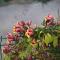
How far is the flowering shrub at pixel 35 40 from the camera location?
2.02 metres

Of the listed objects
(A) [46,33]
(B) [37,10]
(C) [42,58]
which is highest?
(B) [37,10]

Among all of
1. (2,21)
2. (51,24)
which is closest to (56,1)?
(2,21)

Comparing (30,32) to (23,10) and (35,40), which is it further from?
(23,10)

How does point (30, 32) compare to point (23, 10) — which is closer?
point (30, 32)

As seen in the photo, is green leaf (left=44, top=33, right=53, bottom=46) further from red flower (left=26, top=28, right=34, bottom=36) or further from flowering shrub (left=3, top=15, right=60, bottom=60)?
red flower (left=26, top=28, right=34, bottom=36)

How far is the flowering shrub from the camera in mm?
2020

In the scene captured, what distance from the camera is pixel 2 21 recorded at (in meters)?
3.20

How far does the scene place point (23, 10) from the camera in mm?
3164

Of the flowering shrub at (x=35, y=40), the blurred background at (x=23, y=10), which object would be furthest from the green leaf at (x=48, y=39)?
the blurred background at (x=23, y=10)

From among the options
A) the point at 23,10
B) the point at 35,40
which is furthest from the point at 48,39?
the point at 23,10

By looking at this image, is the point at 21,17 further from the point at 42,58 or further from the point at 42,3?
the point at 42,58

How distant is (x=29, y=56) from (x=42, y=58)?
3.5 inches

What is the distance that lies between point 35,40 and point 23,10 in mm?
1163

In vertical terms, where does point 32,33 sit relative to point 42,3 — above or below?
below
